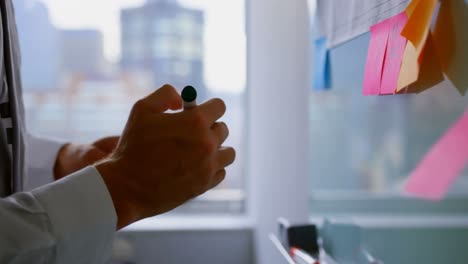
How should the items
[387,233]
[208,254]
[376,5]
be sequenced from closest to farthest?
[376,5], [387,233], [208,254]

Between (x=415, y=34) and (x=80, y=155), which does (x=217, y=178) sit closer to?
(x=415, y=34)

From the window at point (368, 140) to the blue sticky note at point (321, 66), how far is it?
0.07ft

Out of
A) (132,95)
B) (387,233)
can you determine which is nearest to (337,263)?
(387,233)

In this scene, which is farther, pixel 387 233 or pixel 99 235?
pixel 387 233

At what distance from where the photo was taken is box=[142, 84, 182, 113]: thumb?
1.63ft

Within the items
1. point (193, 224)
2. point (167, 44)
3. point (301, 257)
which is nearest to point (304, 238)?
point (301, 257)

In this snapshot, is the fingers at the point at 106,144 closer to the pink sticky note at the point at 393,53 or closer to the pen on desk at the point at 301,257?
the pen on desk at the point at 301,257

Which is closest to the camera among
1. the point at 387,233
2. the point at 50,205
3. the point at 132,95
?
the point at 50,205

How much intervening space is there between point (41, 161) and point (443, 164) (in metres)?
0.75

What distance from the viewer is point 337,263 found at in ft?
2.61

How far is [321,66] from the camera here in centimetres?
87

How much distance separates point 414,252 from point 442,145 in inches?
7.8

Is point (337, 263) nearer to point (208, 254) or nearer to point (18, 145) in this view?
point (18, 145)

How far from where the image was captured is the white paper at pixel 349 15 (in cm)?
55
